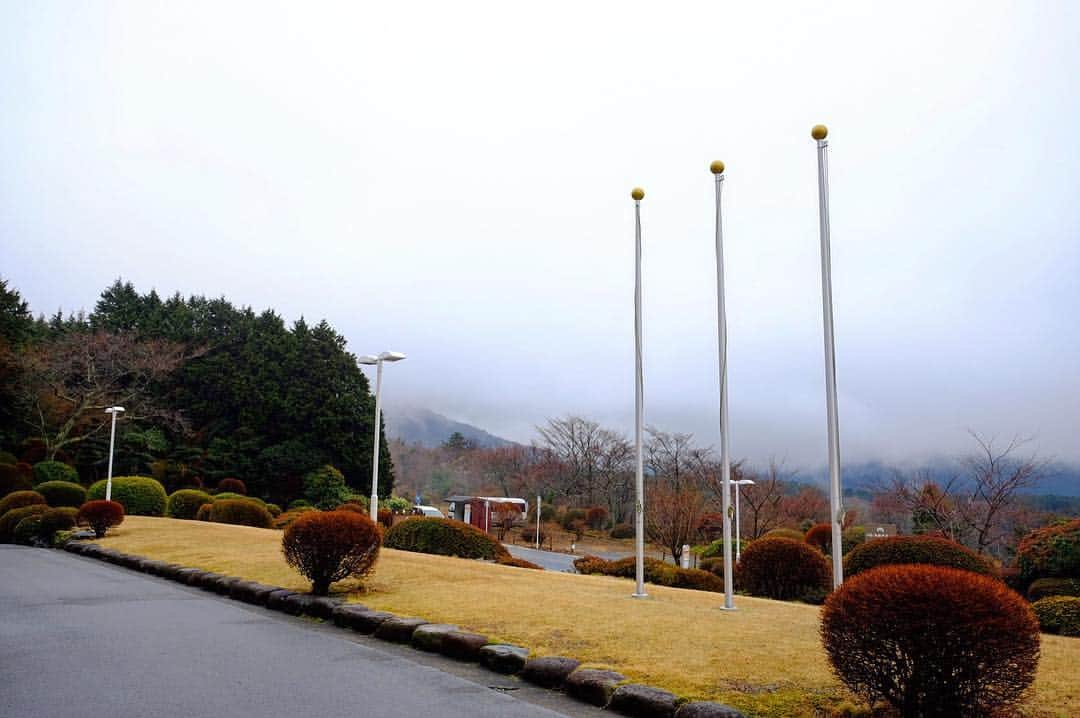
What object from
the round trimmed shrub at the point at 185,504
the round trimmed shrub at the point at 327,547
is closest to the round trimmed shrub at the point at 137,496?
the round trimmed shrub at the point at 185,504

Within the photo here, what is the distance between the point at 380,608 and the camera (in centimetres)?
1049

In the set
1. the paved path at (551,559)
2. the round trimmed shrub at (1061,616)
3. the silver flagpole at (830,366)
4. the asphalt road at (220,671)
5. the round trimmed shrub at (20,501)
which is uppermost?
the silver flagpole at (830,366)

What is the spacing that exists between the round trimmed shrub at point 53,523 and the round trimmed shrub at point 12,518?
2.77 ft

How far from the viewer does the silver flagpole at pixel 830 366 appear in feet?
29.0

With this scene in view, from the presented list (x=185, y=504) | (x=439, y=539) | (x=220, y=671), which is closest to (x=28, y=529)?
(x=185, y=504)

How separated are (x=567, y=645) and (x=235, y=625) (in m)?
4.48

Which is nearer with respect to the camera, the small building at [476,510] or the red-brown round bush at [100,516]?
the red-brown round bush at [100,516]

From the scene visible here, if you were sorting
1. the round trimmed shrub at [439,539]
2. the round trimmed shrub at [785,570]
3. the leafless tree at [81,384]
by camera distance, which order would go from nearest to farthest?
the round trimmed shrub at [785,570]
the round trimmed shrub at [439,539]
the leafless tree at [81,384]

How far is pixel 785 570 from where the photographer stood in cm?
1608

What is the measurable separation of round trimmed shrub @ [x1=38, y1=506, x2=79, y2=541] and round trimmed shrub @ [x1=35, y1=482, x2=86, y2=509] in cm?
563

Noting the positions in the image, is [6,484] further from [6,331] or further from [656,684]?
[656,684]

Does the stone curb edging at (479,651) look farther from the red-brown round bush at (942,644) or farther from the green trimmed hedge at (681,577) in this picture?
the green trimmed hedge at (681,577)

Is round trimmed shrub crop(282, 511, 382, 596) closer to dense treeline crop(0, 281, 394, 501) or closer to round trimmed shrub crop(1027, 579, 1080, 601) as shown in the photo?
round trimmed shrub crop(1027, 579, 1080, 601)

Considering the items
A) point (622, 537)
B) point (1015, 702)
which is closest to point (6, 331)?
point (622, 537)
